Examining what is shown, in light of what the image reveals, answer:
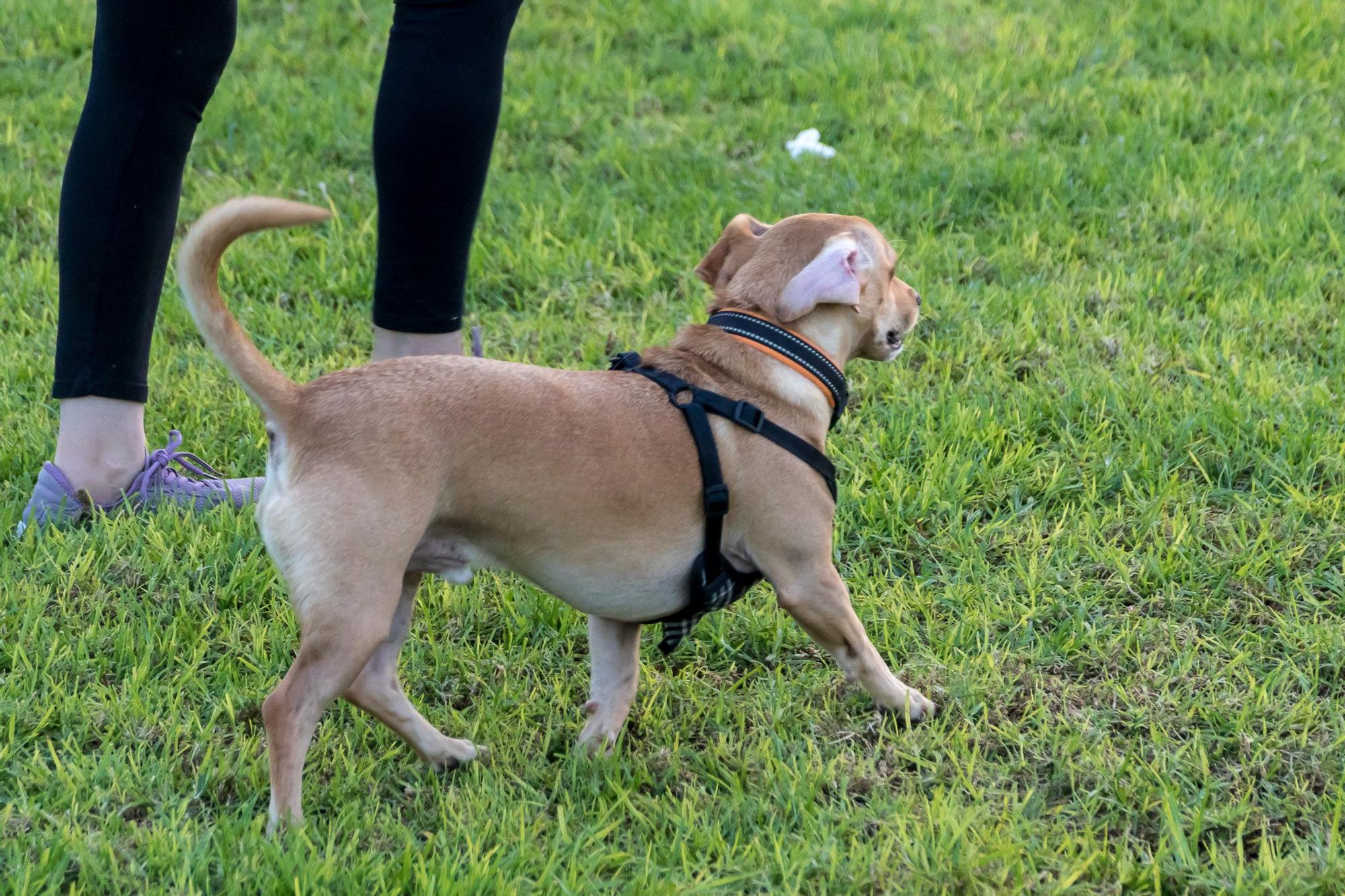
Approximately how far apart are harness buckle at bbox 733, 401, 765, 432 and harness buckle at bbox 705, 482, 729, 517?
139 millimetres

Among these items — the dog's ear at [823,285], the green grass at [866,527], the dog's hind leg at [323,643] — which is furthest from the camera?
the dog's ear at [823,285]

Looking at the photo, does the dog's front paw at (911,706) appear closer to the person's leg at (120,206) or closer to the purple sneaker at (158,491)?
the purple sneaker at (158,491)

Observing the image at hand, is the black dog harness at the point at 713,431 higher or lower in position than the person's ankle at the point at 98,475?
higher

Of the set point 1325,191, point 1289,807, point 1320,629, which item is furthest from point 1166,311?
point 1289,807

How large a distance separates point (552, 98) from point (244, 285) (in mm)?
2045

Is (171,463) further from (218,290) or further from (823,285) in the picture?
(823,285)

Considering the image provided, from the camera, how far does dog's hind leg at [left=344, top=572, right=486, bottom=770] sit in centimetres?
264

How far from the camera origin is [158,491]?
3.50m

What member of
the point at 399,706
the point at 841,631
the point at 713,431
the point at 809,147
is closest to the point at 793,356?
the point at 713,431

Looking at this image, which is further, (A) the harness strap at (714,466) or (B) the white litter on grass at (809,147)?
(B) the white litter on grass at (809,147)

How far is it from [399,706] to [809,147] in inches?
145

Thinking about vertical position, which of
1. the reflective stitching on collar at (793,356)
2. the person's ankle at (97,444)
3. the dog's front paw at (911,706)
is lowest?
the person's ankle at (97,444)

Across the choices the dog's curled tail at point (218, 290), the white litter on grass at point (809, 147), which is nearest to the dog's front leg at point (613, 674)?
the dog's curled tail at point (218, 290)

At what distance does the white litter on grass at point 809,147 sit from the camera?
5.63 m
